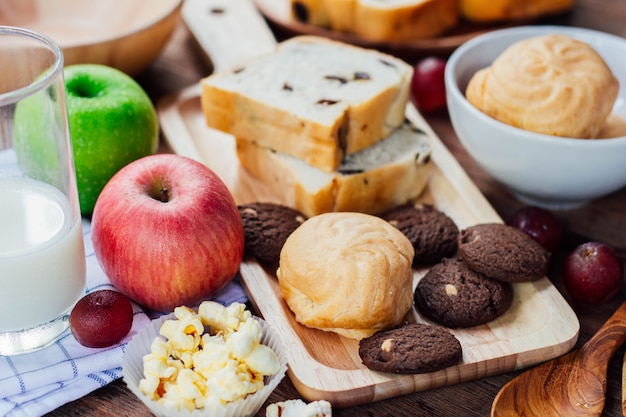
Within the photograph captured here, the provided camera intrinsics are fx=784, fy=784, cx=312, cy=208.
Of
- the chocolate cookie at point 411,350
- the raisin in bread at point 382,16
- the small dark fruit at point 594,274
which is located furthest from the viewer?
the raisin in bread at point 382,16

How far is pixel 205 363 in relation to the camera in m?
1.05

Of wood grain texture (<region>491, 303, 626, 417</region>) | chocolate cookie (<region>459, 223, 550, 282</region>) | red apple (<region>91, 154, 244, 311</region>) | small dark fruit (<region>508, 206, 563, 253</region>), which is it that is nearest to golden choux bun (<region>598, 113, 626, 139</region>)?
small dark fruit (<region>508, 206, 563, 253</region>)

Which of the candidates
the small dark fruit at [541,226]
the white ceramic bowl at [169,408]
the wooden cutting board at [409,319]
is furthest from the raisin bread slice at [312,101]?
the white ceramic bowl at [169,408]

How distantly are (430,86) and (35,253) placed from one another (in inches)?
40.2

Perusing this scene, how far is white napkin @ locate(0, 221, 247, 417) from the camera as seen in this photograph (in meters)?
1.13

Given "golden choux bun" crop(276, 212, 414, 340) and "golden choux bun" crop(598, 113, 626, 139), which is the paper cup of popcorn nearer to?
"golden choux bun" crop(276, 212, 414, 340)

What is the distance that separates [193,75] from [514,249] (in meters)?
1.00

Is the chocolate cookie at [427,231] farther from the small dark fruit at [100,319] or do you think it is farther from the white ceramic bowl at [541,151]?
the small dark fruit at [100,319]

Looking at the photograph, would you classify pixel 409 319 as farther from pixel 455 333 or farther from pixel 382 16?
pixel 382 16

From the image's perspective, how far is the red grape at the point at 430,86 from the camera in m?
1.81

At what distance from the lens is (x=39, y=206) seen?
1.16 m

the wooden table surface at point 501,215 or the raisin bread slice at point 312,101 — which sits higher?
the raisin bread slice at point 312,101

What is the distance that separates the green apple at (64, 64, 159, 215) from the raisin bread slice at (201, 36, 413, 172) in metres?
0.17

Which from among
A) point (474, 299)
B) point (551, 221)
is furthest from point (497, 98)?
point (474, 299)
